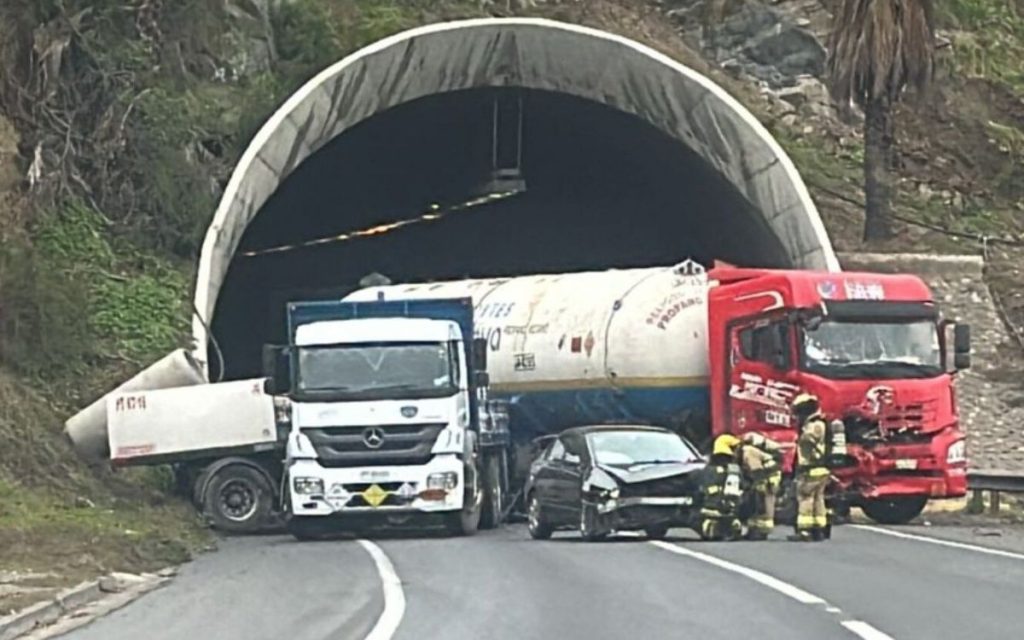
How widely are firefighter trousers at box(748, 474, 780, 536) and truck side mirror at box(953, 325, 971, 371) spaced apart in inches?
150

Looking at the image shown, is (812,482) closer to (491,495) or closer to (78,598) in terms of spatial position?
(491,495)

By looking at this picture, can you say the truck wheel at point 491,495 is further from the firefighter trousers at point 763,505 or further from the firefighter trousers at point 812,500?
the firefighter trousers at point 812,500

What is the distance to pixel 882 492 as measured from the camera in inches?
1042

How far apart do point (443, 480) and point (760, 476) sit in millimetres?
4305

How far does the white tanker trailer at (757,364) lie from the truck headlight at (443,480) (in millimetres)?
4328

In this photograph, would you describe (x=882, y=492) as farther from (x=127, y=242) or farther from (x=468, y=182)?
(x=468, y=182)

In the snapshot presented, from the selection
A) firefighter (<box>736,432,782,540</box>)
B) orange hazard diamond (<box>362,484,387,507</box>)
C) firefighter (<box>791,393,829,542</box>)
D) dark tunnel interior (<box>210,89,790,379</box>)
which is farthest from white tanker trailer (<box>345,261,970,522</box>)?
dark tunnel interior (<box>210,89,790,379</box>)

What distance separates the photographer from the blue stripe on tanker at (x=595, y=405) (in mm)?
29797

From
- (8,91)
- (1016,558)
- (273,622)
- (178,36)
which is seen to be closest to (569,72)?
(178,36)

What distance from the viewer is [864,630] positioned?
45.2ft

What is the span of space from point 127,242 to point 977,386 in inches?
617

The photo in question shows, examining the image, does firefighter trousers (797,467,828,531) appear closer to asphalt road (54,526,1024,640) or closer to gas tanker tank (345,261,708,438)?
asphalt road (54,526,1024,640)

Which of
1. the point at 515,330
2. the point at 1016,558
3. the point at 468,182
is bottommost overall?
the point at 1016,558

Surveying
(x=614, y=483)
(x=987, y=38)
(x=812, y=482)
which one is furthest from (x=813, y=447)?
(x=987, y=38)
